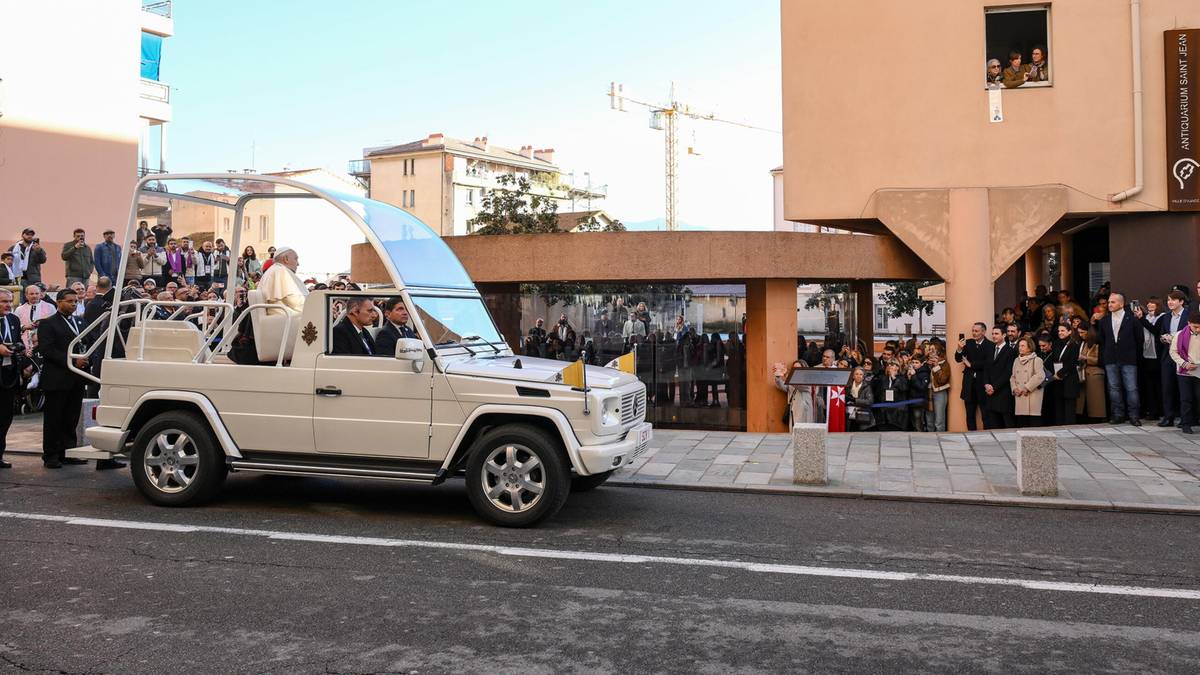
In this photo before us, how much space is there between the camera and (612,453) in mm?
7625

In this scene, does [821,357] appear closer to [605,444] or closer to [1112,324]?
[1112,324]

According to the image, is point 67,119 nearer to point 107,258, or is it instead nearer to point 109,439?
point 107,258

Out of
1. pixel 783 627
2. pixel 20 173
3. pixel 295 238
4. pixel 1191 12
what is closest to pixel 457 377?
pixel 783 627

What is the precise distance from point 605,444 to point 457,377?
50.3 inches

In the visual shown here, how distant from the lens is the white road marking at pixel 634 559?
6.12 metres

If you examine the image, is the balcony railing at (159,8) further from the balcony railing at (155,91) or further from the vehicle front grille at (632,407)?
the vehicle front grille at (632,407)

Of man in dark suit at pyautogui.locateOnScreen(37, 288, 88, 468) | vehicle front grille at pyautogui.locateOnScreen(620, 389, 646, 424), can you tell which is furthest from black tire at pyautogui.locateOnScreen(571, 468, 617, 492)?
man in dark suit at pyautogui.locateOnScreen(37, 288, 88, 468)

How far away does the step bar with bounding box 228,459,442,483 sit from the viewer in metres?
7.86

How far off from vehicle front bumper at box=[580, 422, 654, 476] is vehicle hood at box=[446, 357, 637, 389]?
0.45 metres

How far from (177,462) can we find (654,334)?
32.9ft

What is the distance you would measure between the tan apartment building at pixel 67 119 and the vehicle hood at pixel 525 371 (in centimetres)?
2179

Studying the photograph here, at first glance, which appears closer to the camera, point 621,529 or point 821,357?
point 621,529

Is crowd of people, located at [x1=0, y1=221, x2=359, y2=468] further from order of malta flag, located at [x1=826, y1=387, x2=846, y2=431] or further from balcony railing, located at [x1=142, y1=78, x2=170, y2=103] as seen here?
balcony railing, located at [x1=142, y1=78, x2=170, y2=103]

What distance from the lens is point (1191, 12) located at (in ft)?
55.1
